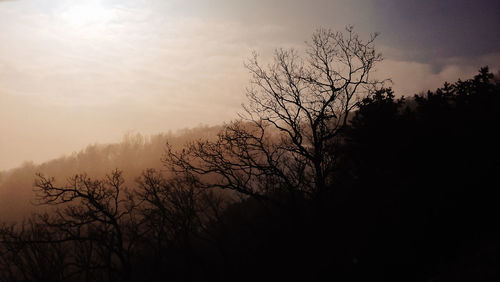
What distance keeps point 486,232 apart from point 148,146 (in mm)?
104532

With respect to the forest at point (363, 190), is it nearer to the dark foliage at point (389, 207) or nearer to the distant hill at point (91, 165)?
the dark foliage at point (389, 207)

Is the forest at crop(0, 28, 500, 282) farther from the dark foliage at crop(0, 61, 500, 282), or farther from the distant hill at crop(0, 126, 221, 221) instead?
the distant hill at crop(0, 126, 221, 221)

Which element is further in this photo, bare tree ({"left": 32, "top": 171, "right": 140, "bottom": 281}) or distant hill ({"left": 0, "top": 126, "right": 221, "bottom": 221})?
distant hill ({"left": 0, "top": 126, "right": 221, "bottom": 221})

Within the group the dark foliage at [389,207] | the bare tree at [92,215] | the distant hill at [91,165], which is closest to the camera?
the dark foliage at [389,207]

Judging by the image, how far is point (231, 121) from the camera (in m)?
12.2

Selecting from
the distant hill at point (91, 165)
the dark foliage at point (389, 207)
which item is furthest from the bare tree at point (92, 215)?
the distant hill at point (91, 165)

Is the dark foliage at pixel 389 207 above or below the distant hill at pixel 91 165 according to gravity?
below

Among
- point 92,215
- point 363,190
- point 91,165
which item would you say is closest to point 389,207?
point 363,190

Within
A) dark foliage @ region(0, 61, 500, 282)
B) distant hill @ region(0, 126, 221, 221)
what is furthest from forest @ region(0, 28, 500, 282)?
distant hill @ region(0, 126, 221, 221)

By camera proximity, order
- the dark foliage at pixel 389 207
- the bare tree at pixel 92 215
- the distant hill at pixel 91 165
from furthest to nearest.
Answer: the distant hill at pixel 91 165
the bare tree at pixel 92 215
the dark foliage at pixel 389 207

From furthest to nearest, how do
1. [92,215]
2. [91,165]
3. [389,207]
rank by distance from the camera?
[91,165]
[92,215]
[389,207]

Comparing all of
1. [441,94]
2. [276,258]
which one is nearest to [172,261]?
[276,258]

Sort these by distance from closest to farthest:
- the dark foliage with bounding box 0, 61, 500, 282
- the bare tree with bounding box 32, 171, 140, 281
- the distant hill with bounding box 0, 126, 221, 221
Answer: the dark foliage with bounding box 0, 61, 500, 282
the bare tree with bounding box 32, 171, 140, 281
the distant hill with bounding box 0, 126, 221, 221

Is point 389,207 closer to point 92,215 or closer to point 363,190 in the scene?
point 363,190
